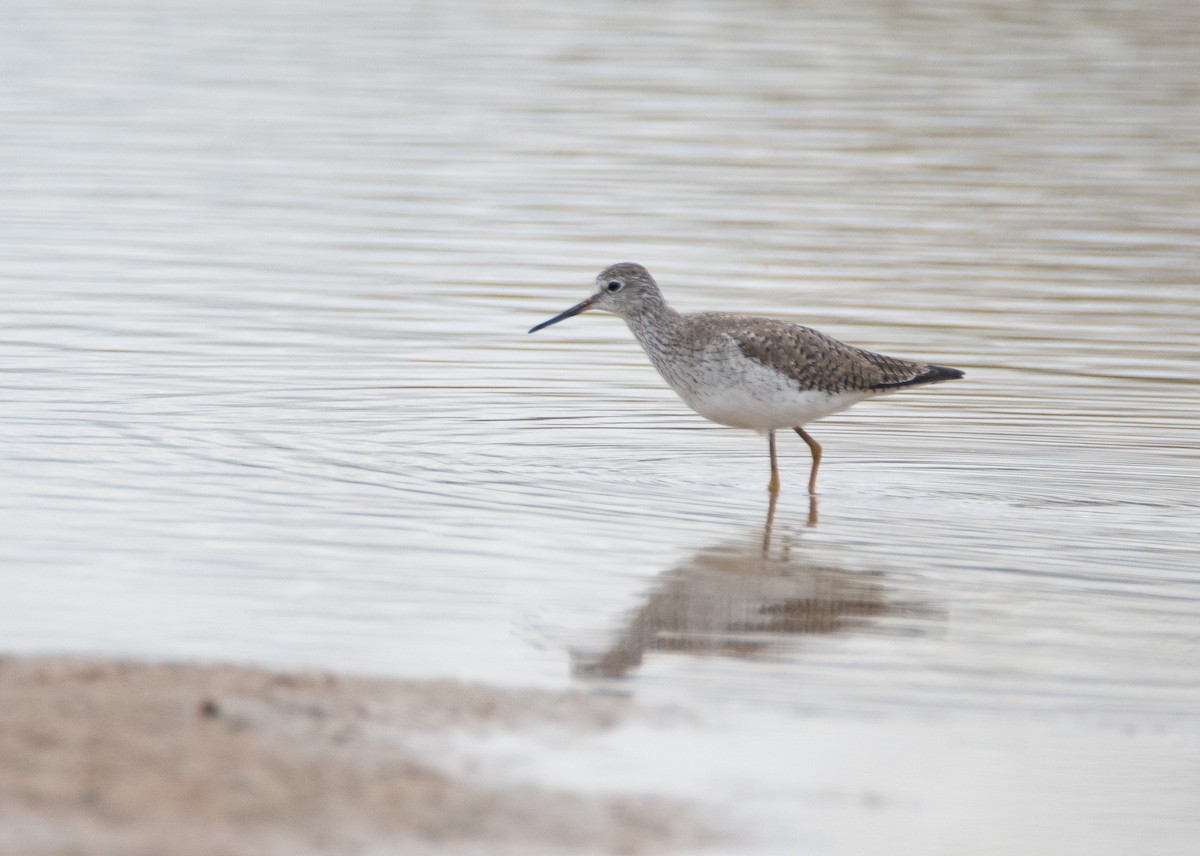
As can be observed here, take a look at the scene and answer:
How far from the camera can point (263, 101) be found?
82.3 ft

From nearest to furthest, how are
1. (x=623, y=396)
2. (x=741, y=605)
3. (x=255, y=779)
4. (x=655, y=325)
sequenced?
1. (x=255, y=779)
2. (x=741, y=605)
3. (x=655, y=325)
4. (x=623, y=396)

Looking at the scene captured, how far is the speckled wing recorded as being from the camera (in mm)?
10641

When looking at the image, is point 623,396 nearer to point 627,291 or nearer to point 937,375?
point 627,291

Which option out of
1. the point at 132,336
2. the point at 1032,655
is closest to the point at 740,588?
the point at 1032,655

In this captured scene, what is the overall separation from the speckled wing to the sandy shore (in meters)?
4.45

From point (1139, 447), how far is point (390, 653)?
6.04m

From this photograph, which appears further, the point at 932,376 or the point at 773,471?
the point at 932,376

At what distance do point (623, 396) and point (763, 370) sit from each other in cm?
246

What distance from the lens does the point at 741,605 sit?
27.8 ft

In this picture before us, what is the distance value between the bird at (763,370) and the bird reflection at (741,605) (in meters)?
1.13

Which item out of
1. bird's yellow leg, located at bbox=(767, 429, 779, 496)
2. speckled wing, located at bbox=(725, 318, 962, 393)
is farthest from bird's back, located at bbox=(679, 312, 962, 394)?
bird's yellow leg, located at bbox=(767, 429, 779, 496)

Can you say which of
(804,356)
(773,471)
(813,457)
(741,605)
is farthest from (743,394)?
(741,605)

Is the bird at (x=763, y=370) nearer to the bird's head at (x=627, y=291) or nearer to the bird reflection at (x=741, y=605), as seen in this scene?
the bird's head at (x=627, y=291)

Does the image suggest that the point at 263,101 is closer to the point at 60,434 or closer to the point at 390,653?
the point at 60,434
